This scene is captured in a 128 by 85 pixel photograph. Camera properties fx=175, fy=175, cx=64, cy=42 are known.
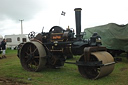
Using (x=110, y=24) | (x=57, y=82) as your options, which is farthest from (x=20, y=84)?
(x=110, y=24)

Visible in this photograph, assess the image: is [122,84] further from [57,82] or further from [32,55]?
[32,55]

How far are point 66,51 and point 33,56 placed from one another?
60.2 inches

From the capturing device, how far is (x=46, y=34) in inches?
310

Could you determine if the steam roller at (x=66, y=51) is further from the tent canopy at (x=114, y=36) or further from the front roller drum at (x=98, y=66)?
the tent canopy at (x=114, y=36)

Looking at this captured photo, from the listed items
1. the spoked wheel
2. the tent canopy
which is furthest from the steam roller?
the tent canopy

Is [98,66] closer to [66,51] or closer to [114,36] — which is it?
[66,51]

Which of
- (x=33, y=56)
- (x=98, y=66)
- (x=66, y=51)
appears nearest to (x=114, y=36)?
(x=66, y=51)

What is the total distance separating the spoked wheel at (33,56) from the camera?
727cm

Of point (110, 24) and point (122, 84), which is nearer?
point (122, 84)

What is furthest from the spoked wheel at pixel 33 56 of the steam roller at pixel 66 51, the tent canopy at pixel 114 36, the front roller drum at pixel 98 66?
the tent canopy at pixel 114 36

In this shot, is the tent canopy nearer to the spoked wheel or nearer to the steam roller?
the steam roller

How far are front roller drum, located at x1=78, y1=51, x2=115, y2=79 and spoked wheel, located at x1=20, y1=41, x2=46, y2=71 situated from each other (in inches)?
70.3

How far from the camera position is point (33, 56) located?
7570 millimetres

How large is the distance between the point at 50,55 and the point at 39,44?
691 mm
